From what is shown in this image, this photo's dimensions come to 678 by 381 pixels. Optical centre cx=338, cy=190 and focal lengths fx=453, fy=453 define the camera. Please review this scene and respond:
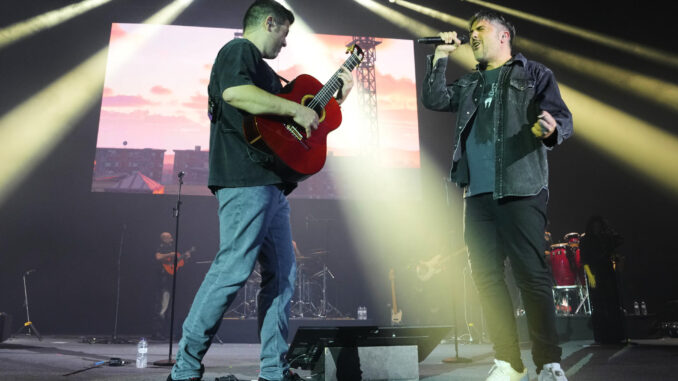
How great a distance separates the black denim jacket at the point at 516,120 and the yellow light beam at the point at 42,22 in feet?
25.1

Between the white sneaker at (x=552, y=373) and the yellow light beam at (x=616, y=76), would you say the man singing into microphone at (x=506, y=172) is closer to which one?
the white sneaker at (x=552, y=373)

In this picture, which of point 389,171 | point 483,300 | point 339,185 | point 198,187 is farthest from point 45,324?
point 483,300

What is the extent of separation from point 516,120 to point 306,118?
3.18 feet

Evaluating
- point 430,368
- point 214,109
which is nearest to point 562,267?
point 430,368

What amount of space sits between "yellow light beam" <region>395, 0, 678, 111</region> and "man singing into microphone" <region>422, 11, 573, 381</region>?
20.1 ft

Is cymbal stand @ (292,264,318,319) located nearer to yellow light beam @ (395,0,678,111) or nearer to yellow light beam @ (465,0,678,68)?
yellow light beam @ (395,0,678,111)

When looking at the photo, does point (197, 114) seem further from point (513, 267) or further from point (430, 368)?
point (513, 267)

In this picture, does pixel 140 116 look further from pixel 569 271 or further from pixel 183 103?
pixel 569 271

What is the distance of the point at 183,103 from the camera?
23.5ft

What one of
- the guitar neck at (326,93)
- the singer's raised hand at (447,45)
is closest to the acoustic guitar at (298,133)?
the guitar neck at (326,93)

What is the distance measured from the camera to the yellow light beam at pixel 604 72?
684cm

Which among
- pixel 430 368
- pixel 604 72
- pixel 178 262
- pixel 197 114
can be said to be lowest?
pixel 430 368

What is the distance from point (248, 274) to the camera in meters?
1.83

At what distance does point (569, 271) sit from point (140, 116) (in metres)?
6.68
